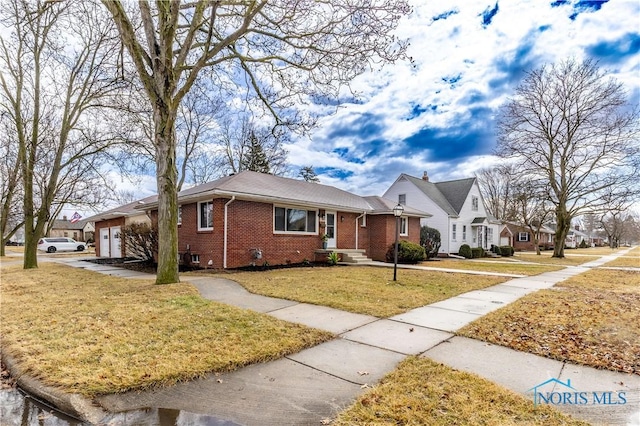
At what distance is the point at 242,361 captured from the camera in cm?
373

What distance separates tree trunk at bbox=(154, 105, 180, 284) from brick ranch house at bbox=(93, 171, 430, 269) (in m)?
2.98

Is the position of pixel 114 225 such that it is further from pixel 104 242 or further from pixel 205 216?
pixel 205 216

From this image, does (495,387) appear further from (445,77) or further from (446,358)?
(445,77)

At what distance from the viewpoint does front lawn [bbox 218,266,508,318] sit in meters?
6.75

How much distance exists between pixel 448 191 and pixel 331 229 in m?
16.1

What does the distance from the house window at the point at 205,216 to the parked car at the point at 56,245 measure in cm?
2835

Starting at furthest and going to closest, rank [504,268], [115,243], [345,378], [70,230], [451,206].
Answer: [70,230]
[451,206]
[115,243]
[504,268]
[345,378]

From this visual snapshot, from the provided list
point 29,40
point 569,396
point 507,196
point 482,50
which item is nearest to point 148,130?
point 29,40

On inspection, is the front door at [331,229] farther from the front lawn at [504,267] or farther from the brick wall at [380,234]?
the front lawn at [504,267]

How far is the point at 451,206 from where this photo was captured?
26703mm

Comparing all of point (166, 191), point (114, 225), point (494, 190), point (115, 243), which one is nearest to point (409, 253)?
point (166, 191)

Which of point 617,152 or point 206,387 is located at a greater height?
point 617,152

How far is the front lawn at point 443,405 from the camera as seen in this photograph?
2588 mm

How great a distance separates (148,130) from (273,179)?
5983mm
